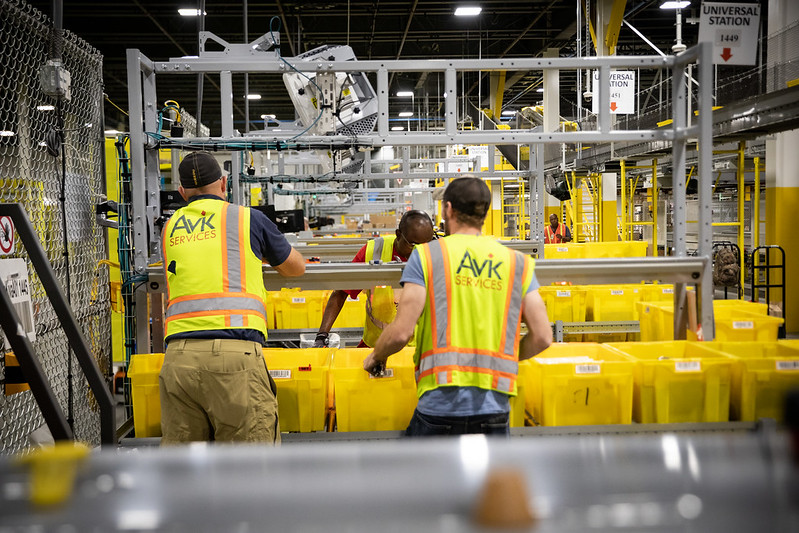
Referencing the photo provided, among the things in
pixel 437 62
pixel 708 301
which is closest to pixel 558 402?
pixel 708 301

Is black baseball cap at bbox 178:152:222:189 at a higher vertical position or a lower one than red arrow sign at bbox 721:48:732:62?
lower

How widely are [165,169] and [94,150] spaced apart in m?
9.35

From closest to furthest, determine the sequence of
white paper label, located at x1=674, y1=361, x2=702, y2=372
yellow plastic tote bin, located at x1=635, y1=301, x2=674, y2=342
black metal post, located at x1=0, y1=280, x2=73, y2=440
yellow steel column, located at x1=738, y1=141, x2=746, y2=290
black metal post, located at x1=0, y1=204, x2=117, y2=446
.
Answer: black metal post, located at x1=0, y1=280, x2=73, y2=440
black metal post, located at x1=0, y1=204, x2=117, y2=446
white paper label, located at x1=674, y1=361, x2=702, y2=372
yellow plastic tote bin, located at x1=635, y1=301, x2=674, y2=342
yellow steel column, located at x1=738, y1=141, x2=746, y2=290

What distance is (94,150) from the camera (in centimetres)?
471

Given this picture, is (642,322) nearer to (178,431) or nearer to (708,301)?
(708,301)

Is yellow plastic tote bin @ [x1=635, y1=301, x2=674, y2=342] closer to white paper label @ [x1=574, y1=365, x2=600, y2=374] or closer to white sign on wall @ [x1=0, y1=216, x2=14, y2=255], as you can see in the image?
white paper label @ [x1=574, y1=365, x2=600, y2=374]

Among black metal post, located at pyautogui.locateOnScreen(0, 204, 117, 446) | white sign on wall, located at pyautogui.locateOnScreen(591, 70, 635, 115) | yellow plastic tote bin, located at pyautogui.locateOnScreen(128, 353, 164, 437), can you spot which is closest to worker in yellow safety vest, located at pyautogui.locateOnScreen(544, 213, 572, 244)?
white sign on wall, located at pyautogui.locateOnScreen(591, 70, 635, 115)

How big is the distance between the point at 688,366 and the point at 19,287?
364 cm

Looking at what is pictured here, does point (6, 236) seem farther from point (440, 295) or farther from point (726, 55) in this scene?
point (726, 55)

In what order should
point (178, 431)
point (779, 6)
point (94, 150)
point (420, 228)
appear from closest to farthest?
point (178, 431) → point (420, 228) → point (94, 150) → point (779, 6)

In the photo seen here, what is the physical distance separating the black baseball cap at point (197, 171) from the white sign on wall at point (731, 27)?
320 inches

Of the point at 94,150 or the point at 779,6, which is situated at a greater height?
the point at 779,6

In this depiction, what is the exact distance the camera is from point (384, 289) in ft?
15.4

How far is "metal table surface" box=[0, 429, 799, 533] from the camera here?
893 mm
